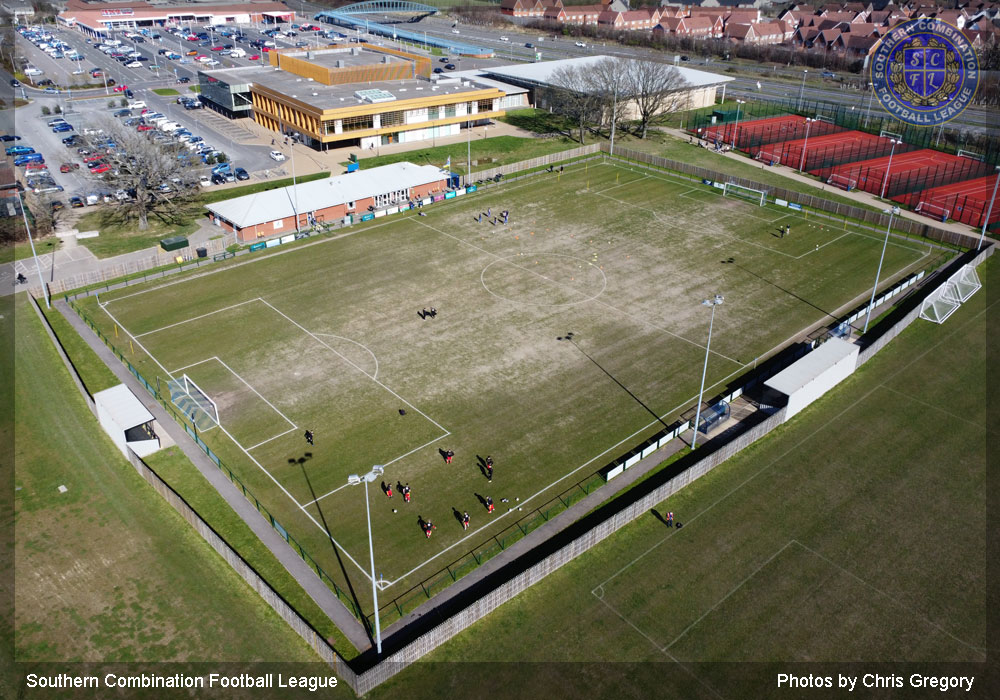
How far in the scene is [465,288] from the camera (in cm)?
6581

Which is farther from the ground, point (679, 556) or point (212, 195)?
point (212, 195)

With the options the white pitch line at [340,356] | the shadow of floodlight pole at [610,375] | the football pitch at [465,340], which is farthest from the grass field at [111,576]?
the shadow of floodlight pole at [610,375]

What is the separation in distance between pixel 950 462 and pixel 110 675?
4750cm

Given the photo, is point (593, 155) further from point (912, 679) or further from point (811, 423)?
point (912, 679)

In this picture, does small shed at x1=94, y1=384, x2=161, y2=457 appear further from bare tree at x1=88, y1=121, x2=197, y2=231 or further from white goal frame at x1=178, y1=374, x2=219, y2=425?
bare tree at x1=88, y1=121, x2=197, y2=231

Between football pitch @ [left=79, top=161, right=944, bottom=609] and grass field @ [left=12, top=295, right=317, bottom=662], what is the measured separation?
493cm

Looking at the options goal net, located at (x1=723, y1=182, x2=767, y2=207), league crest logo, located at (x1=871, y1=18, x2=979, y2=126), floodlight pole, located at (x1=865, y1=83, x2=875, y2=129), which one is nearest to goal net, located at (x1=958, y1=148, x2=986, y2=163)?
league crest logo, located at (x1=871, y1=18, x2=979, y2=126)

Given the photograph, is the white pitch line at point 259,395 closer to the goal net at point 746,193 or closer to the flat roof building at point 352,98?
the flat roof building at point 352,98

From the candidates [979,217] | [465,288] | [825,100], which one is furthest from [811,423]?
[825,100]

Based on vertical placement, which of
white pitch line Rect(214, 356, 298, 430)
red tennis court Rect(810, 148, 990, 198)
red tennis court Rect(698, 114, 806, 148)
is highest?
red tennis court Rect(698, 114, 806, 148)

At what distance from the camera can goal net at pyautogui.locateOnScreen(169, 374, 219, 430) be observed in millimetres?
47625

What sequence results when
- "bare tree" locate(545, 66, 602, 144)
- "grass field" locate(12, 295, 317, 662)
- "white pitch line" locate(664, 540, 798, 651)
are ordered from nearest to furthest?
"grass field" locate(12, 295, 317, 662) → "white pitch line" locate(664, 540, 798, 651) → "bare tree" locate(545, 66, 602, 144)

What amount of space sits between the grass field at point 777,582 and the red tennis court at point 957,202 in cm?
4349

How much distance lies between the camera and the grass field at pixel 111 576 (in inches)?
1286
